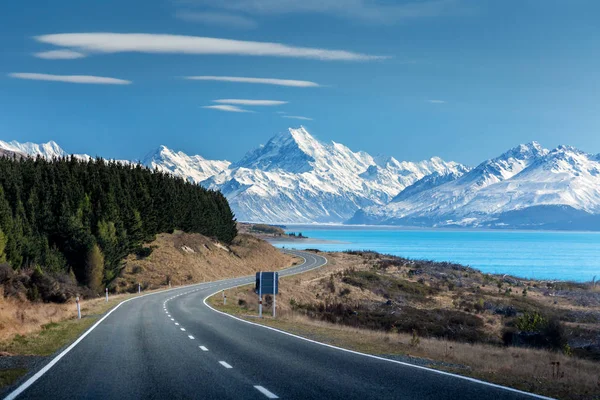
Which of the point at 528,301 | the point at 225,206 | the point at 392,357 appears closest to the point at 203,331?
the point at 392,357

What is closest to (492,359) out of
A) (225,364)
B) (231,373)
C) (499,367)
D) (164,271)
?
(499,367)

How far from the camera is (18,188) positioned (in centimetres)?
7275

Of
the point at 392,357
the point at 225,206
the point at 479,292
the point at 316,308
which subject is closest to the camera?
the point at 392,357

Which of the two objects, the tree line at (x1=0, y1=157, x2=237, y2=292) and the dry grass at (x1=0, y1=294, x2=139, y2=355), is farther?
the tree line at (x1=0, y1=157, x2=237, y2=292)

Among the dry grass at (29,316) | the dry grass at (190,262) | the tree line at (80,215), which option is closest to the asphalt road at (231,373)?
the dry grass at (29,316)

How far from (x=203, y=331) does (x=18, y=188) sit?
51.6 meters

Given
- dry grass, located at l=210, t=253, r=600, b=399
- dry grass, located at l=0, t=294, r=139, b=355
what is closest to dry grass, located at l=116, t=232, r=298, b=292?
dry grass, located at l=210, t=253, r=600, b=399

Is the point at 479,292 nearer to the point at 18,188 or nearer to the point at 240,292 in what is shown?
Result: the point at 240,292

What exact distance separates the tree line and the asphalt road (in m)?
34.2

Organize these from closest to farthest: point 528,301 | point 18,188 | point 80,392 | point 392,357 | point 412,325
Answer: point 80,392, point 392,357, point 412,325, point 18,188, point 528,301

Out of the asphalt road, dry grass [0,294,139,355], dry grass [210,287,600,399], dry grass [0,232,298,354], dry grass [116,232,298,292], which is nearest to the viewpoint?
the asphalt road

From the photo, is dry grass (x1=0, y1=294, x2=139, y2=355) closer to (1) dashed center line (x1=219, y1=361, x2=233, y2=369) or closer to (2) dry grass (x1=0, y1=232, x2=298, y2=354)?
(2) dry grass (x1=0, y1=232, x2=298, y2=354)

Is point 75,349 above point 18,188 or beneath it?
beneath

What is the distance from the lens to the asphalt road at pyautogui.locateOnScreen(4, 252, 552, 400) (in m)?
12.9
